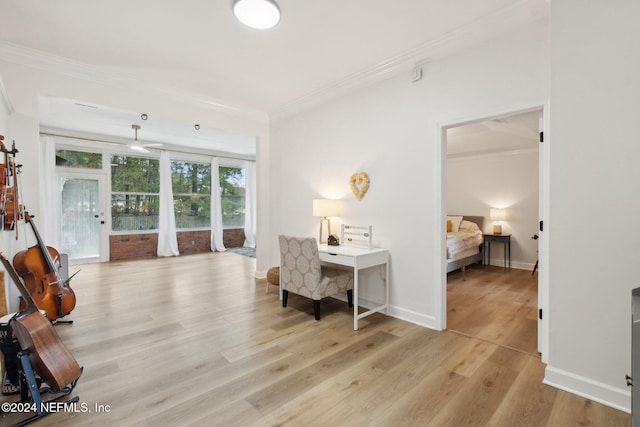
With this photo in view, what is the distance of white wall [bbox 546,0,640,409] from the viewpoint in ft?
5.68

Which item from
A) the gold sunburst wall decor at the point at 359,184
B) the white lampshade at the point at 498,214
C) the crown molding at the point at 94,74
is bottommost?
the white lampshade at the point at 498,214

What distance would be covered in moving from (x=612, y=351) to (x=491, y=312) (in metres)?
1.63

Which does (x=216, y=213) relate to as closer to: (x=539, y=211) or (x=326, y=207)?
(x=326, y=207)

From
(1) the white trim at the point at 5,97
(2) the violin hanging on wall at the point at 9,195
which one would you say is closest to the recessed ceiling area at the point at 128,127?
(1) the white trim at the point at 5,97

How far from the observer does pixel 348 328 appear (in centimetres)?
295

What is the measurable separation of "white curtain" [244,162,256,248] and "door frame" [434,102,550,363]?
6575mm

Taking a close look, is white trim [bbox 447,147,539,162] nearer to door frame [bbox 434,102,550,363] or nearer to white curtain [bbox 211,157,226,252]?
door frame [bbox 434,102,550,363]

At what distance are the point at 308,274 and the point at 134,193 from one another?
5.74m

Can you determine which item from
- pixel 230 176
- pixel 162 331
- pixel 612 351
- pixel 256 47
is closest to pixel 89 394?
pixel 162 331

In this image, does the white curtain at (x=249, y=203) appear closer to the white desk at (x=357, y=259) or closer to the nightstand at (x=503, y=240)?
the white desk at (x=357, y=259)

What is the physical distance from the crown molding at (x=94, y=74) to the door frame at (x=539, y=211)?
3.20 metres

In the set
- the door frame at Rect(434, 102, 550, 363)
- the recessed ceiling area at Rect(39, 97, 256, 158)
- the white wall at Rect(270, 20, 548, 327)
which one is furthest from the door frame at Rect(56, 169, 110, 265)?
the door frame at Rect(434, 102, 550, 363)

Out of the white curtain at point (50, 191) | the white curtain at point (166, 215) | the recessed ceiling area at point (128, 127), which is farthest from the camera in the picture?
the white curtain at point (166, 215)

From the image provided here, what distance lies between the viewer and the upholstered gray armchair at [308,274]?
3117 millimetres
